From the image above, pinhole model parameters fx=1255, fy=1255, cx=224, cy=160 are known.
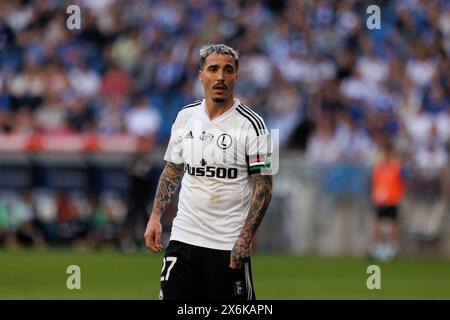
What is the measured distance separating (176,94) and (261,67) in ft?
6.02

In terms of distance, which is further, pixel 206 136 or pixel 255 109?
pixel 255 109

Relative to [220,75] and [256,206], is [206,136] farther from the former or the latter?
[256,206]

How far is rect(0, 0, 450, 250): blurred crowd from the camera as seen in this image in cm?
2391

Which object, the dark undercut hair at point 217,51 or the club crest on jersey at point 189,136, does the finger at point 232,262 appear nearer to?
the club crest on jersey at point 189,136

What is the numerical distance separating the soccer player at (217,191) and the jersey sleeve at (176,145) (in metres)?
0.01

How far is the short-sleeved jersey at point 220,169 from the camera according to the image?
8.66m

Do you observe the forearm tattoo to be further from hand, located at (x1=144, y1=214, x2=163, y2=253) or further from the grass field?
the grass field

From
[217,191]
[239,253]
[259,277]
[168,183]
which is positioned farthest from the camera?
[259,277]

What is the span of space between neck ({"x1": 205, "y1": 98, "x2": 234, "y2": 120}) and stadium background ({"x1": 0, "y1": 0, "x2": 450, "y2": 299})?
12017 mm

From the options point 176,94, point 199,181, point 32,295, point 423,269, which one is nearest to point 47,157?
point 176,94

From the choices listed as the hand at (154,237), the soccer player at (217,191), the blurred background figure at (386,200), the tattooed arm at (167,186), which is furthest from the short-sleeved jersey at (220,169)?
the blurred background figure at (386,200)

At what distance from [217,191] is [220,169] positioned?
15 cm

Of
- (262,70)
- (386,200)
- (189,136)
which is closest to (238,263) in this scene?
(189,136)

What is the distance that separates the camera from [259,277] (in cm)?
1783
